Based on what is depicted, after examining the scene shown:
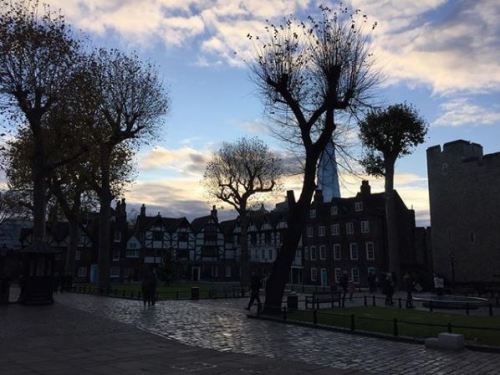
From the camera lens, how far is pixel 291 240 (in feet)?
66.6

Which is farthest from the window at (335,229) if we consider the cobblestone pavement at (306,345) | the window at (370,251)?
the cobblestone pavement at (306,345)

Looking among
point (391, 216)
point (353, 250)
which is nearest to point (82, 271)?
point (353, 250)

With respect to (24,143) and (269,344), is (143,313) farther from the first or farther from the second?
(24,143)

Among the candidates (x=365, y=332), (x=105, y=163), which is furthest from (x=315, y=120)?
(x=105, y=163)

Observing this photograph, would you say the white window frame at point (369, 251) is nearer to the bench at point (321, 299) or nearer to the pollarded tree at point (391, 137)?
the pollarded tree at point (391, 137)

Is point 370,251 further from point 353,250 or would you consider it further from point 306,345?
point 306,345

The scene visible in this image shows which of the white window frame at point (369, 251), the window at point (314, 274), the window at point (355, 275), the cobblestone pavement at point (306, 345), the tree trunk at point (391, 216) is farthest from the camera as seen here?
the window at point (314, 274)

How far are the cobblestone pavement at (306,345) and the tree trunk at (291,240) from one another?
172 centimetres

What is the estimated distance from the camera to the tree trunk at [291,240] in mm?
19984

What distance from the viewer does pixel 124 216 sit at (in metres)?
73.8

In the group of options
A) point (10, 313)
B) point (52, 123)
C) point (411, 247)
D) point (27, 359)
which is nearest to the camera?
point (27, 359)

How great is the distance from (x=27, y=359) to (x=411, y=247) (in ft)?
177

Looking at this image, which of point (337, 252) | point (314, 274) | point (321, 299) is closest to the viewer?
point (321, 299)

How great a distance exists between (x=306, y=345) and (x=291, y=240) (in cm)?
778
